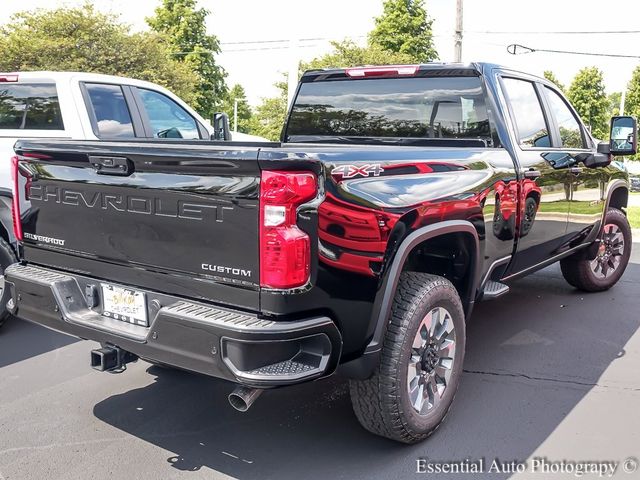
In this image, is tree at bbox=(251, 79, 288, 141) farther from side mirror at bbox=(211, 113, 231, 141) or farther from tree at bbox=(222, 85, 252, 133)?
tree at bbox=(222, 85, 252, 133)

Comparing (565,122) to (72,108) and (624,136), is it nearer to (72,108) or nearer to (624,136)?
(624,136)

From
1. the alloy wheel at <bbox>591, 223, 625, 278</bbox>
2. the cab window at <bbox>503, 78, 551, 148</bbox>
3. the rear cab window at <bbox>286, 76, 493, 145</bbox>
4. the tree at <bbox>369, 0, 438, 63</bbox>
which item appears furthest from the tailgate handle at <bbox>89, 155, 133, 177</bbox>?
the tree at <bbox>369, 0, 438, 63</bbox>

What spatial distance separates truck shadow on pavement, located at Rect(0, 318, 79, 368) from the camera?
4.47 metres

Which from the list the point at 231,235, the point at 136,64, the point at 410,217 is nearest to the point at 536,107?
the point at 410,217

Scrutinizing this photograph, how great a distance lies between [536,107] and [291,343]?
120 inches

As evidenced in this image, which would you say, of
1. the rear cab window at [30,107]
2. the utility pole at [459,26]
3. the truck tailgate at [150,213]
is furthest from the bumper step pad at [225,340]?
the utility pole at [459,26]

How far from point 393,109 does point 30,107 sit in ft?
10.8

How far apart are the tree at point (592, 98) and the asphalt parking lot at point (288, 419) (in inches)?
1498

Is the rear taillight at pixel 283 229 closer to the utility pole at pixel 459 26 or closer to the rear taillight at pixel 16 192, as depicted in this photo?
the rear taillight at pixel 16 192

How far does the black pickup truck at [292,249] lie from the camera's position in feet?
7.98

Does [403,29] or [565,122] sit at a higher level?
[403,29]

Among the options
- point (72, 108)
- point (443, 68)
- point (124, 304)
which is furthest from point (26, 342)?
point (443, 68)

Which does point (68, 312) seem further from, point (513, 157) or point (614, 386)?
point (614, 386)

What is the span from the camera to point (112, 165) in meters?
2.79
